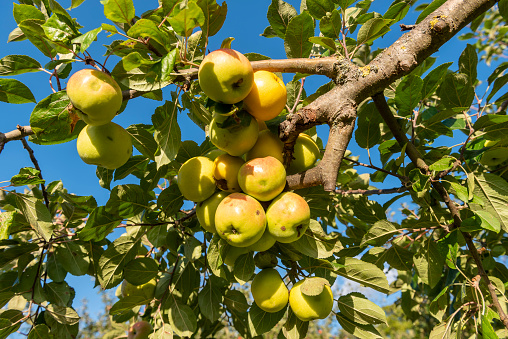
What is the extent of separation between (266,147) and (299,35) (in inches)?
23.5

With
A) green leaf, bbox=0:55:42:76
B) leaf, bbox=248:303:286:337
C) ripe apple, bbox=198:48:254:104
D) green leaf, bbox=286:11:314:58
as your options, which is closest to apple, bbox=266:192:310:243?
ripe apple, bbox=198:48:254:104

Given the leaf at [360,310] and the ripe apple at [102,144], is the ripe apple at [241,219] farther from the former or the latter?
the leaf at [360,310]

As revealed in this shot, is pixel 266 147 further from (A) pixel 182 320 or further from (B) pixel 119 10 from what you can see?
(A) pixel 182 320

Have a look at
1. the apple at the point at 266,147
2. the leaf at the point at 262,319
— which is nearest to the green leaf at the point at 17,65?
the apple at the point at 266,147

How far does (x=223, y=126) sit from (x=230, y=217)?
0.33m

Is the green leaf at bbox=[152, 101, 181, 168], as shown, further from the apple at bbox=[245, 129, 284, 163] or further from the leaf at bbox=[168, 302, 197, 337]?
the leaf at bbox=[168, 302, 197, 337]

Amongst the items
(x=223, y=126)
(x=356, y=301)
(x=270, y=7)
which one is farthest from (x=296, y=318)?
(x=270, y=7)

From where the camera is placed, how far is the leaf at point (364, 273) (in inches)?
58.1

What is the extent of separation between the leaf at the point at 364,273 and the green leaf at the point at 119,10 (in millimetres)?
1337

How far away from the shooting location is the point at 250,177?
49.3 inches

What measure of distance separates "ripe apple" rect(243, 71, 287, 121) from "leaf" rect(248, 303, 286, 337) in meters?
0.94

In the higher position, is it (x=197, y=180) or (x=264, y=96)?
(x=264, y=96)

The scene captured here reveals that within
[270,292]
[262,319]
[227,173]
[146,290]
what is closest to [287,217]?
[227,173]

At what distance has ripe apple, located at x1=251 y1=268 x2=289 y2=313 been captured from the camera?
1449mm
